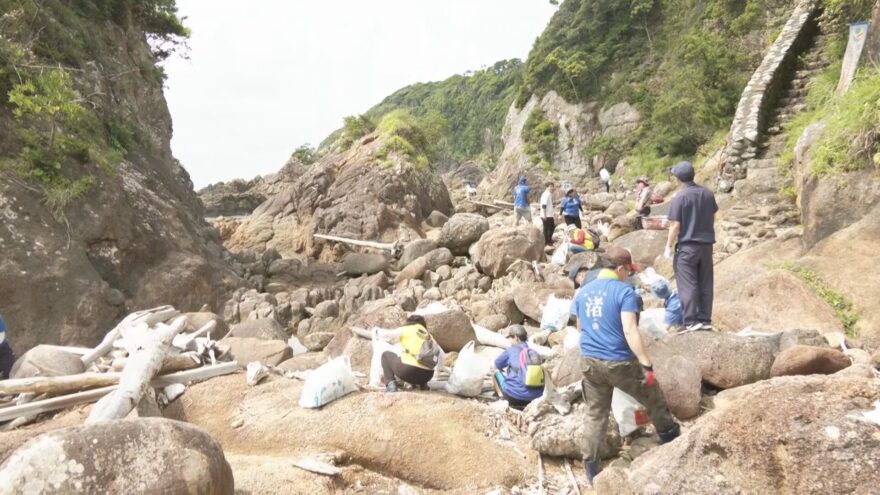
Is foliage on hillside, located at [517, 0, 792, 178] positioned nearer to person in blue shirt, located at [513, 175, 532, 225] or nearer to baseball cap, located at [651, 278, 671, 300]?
person in blue shirt, located at [513, 175, 532, 225]

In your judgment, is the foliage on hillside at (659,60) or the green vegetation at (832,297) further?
the foliage on hillside at (659,60)

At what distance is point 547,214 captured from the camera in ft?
41.7

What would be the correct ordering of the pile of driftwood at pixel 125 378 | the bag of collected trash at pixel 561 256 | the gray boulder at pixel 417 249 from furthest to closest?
the gray boulder at pixel 417 249, the bag of collected trash at pixel 561 256, the pile of driftwood at pixel 125 378

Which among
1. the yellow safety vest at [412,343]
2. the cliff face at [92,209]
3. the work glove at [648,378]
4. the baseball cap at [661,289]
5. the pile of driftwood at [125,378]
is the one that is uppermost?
the cliff face at [92,209]

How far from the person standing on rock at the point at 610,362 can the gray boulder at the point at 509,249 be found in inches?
309

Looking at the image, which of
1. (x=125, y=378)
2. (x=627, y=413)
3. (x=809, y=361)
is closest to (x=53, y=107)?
(x=125, y=378)

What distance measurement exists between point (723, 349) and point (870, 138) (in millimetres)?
3952

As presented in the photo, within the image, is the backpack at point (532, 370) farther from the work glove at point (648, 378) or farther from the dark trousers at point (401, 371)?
the work glove at point (648, 378)

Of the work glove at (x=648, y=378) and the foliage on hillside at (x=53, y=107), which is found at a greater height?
the foliage on hillside at (x=53, y=107)

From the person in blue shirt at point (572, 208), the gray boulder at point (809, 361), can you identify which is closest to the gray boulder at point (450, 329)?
the gray boulder at point (809, 361)

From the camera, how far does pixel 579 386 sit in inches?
188

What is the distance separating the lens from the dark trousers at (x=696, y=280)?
5.43m

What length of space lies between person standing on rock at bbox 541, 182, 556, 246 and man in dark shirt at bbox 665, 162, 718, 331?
679cm

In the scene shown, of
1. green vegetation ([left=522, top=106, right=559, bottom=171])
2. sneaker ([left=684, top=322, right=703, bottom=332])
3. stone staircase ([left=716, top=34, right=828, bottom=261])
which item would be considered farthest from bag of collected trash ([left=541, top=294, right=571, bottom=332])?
green vegetation ([left=522, top=106, right=559, bottom=171])
